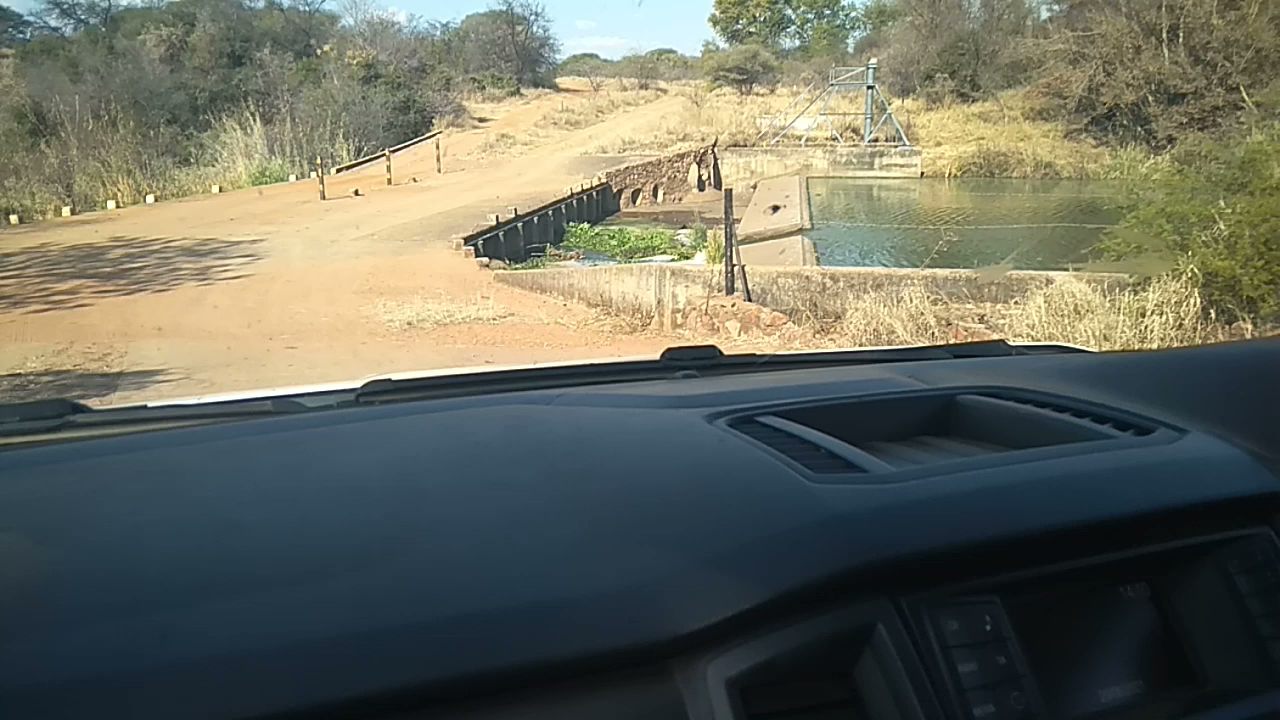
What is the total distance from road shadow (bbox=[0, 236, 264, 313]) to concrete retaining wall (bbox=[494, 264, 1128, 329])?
14.4ft

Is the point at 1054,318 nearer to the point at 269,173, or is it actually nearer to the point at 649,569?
the point at 649,569

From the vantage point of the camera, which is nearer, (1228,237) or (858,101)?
(1228,237)

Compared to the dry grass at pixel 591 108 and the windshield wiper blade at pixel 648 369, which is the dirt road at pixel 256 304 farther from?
the dry grass at pixel 591 108

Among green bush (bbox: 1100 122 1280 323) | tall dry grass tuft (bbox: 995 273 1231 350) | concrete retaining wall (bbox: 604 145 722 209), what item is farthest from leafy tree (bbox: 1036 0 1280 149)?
tall dry grass tuft (bbox: 995 273 1231 350)

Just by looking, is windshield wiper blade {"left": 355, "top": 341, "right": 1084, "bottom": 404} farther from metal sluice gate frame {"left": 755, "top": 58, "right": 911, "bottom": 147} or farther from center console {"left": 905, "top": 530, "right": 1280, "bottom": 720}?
metal sluice gate frame {"left": 755, "top": 58, "right": 911, "bottom": 147}

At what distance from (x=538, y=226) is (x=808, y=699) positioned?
1988 cm

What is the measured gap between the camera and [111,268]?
1458cm

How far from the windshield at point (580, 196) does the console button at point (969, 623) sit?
11.9ft

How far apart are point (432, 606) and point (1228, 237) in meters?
9.92

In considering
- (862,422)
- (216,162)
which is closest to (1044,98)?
(216,162)

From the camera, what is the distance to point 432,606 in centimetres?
155

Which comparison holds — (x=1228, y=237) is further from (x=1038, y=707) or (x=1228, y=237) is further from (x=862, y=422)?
(x=1038, y=707)

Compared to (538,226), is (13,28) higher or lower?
higher

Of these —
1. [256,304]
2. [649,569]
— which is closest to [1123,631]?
[649,569]
